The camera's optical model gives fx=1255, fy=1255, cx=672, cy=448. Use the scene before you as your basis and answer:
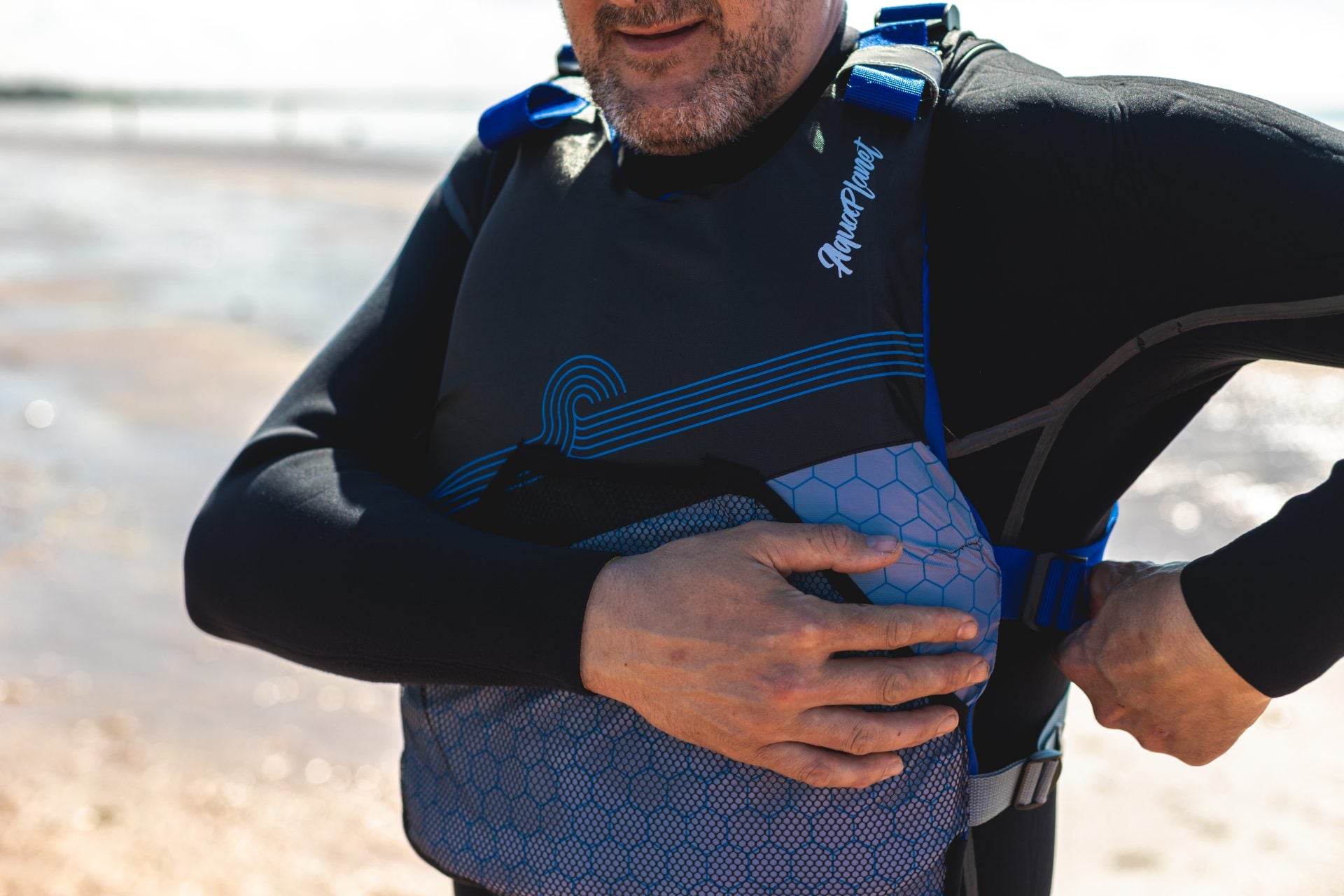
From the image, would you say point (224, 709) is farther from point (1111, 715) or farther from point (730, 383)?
point (1111, 715)

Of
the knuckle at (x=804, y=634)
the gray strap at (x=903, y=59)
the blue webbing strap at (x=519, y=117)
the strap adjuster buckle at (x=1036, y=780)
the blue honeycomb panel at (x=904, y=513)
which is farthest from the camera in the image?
the blue webbing strap at (x=519, y=117)

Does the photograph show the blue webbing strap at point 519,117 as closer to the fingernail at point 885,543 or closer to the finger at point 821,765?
the fingernail at point 885,543

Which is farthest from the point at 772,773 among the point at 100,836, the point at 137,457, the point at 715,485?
the point at 137,457

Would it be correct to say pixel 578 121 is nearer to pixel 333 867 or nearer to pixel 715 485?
pixel 715 485

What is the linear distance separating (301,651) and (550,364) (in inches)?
18.5

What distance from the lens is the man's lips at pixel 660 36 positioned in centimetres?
155

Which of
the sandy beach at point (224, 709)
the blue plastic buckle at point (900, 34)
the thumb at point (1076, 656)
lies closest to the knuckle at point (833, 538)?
the thumb at point (1076, 656)

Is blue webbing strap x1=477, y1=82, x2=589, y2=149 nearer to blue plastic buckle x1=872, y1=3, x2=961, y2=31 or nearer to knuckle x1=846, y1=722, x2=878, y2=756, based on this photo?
blue plastic buckle x1=872, y1=3, x2=961, y2=31

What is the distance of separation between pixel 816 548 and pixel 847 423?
0.54 feet

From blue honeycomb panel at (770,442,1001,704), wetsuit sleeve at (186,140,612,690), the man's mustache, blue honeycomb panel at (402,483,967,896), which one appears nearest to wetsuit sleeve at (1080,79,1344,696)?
blue honeycomb panel at (770,442,1001,704)

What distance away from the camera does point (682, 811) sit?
1473 mm

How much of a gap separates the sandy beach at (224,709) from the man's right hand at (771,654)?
406 mm

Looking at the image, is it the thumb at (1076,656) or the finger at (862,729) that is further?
the thumb at (1076,656)

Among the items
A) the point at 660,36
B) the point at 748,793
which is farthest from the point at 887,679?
the point at 660,36
